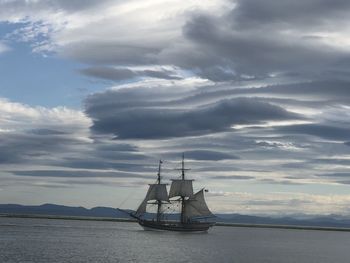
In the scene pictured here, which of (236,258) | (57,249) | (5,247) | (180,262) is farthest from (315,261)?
(5,247)

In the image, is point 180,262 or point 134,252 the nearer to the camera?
point 180,262

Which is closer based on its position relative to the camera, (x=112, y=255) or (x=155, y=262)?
(x=155, y=262)

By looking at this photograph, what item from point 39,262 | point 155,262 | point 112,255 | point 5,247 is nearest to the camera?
point 39,262

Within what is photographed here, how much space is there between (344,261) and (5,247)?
6557cm

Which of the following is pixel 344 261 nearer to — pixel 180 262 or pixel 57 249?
pixel 180 262

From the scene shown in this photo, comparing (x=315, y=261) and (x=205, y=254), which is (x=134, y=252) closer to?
(x=205, y=254)

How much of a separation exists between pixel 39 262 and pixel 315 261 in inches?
2118

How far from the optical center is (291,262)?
11231 cm

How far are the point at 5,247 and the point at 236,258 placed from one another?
43.3 m

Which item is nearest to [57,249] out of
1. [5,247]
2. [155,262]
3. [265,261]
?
[5,247]

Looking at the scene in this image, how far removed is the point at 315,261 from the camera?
118 m

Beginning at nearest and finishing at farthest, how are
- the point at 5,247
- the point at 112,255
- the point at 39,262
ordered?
the point at 39,262 → the point at 112,255 → the point at 5,247

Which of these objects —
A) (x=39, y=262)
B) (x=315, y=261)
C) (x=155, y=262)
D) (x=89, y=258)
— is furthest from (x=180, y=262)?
(x=315, y=261)

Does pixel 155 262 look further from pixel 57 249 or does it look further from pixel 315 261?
pixel 315 261
